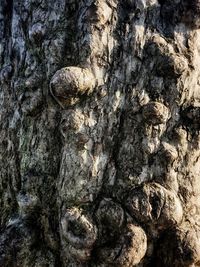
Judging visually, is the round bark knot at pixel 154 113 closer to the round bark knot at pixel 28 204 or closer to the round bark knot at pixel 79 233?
the round bark knot at pixel 79 233

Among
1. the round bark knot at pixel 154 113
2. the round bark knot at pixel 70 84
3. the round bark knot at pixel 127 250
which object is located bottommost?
the round bark knot at pixel 127 250

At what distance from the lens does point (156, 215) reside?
6.76 ft

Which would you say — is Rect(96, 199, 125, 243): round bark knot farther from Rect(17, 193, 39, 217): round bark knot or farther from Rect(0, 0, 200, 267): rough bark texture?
Rect(17, 193, 39, 217): round bark knot

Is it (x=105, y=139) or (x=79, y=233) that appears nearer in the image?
(x=79, y=233)

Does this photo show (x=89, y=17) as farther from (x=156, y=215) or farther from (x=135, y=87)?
(x=156, y=215)

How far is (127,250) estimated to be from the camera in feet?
6.61

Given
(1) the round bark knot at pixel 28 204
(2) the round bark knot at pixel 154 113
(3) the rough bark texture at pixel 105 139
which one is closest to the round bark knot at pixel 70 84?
(3) the rough bark texture at pixel 105 139

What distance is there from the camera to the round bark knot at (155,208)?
6.75 ft

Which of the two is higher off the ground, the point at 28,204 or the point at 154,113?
the point at 154,113

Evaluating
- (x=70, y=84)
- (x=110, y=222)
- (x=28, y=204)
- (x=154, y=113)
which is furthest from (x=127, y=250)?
(x=70, y=84)

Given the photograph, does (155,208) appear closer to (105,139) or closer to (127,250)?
(127,250)

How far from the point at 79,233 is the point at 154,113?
23.8 inches

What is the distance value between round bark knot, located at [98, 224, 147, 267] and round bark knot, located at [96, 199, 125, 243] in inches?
1.1

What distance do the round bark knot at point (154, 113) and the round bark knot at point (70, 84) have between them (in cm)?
27
